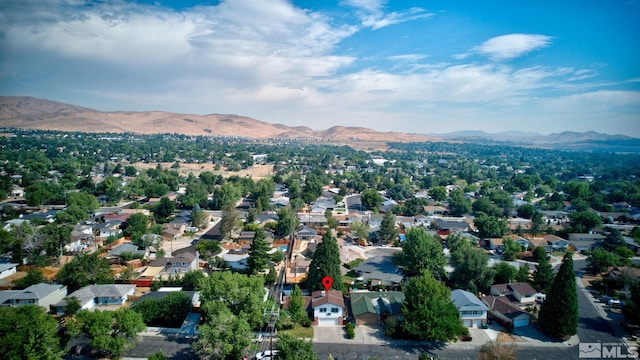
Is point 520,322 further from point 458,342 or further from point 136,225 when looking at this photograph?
point 136,225

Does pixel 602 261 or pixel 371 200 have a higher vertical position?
pixel 371 200

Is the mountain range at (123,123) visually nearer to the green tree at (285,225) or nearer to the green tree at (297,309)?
the green tree at (285,225)

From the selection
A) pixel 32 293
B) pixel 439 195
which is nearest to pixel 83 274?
pixel 32 293

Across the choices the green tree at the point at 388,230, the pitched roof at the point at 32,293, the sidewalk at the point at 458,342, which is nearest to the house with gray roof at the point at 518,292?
the sidewalk at the point at 458,342

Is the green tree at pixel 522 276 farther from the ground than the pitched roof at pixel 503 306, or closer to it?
farther from the ground

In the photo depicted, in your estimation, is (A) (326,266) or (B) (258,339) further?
(A) (326,266)

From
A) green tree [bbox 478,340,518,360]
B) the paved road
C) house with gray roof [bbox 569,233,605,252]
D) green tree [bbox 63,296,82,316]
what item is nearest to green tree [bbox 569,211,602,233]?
house with gray roof [bbox 569,233,605,252]
